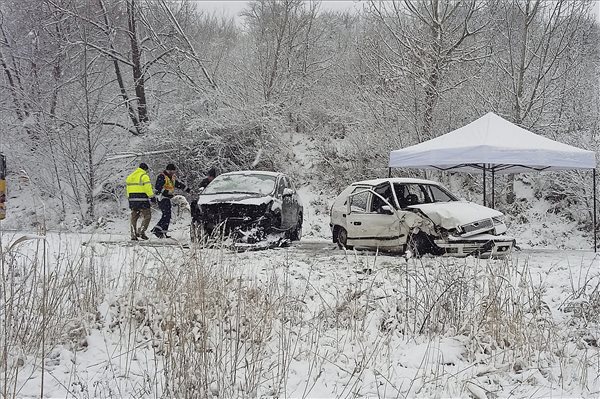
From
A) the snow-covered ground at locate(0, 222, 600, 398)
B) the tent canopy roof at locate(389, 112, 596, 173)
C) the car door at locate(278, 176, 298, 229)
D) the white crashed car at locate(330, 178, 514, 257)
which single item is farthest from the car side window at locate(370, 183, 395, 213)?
the snow-covered ground at locate(0, 222, 600, 398)

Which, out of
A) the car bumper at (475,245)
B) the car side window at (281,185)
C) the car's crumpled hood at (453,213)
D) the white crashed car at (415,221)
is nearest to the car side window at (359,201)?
the white crashed car at (415,221)

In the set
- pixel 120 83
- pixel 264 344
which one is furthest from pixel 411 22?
pixel 264 344

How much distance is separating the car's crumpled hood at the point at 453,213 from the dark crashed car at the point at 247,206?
298 cm

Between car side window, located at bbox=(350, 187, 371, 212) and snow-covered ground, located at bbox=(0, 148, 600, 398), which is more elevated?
car side window, located at bbox=(350, 187, 371, 212)

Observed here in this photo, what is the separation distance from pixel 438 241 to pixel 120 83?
65.9ft

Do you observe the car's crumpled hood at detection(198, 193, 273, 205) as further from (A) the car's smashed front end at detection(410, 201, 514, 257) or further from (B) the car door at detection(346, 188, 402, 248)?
(A) the car's smashed front end at detection(410, 201, 514, 257)

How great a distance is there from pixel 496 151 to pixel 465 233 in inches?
108

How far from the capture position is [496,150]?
11773 mm

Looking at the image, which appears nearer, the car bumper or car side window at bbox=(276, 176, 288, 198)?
the car bumper

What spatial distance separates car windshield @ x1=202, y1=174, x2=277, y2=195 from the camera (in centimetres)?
1243

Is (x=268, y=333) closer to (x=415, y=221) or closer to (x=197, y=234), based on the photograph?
(x=197, y=234)

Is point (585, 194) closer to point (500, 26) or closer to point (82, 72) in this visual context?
point (500, 26)

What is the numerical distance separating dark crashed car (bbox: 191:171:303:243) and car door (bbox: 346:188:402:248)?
1.60 metres

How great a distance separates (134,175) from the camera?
12.9m
